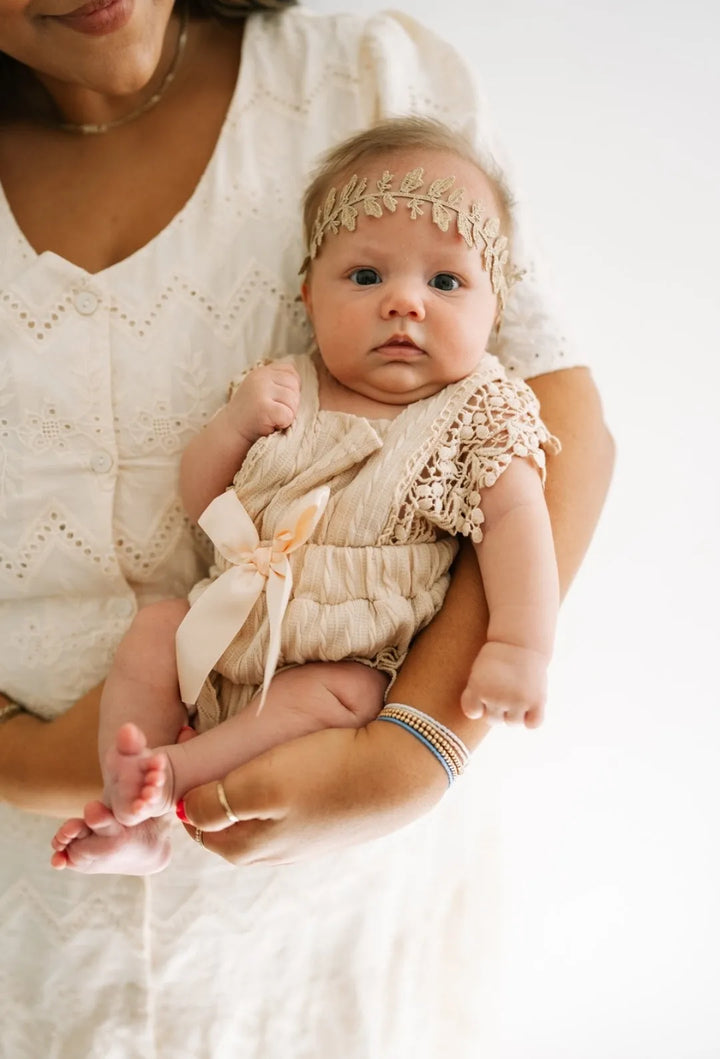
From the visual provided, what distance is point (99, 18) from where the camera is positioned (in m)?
1.17

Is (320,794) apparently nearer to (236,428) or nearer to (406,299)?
(236,428)

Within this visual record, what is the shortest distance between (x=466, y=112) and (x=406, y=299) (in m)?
0.39

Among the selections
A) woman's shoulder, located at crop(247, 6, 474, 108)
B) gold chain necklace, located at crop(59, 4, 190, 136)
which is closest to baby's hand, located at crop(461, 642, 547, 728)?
woman's shoulder, located at crop(247, 6, 474, 108)

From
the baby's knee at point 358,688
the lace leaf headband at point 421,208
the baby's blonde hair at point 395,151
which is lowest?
the baby's knee at point 358,688

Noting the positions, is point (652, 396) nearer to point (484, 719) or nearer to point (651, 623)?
point (651, 623)

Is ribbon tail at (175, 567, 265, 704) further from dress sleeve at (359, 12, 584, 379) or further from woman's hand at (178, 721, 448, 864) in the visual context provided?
dress sleeve at (359, 12, 584, 379)

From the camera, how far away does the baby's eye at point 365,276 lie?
117 cm

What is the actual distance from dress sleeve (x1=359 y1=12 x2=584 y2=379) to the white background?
29 cm

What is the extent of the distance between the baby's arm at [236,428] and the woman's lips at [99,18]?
1.46ft

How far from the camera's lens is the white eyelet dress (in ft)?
4.22

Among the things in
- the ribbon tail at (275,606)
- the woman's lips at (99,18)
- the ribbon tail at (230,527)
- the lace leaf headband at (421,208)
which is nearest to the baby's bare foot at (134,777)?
the ribbon tail at (275,606)

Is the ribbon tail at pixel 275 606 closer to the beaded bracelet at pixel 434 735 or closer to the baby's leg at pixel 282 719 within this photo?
the baby's leg at pixel 282 719

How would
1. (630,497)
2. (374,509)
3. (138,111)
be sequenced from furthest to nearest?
(630,497) < (138,111) < (374,509)

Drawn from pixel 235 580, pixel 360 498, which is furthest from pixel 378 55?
pixel 235 580
